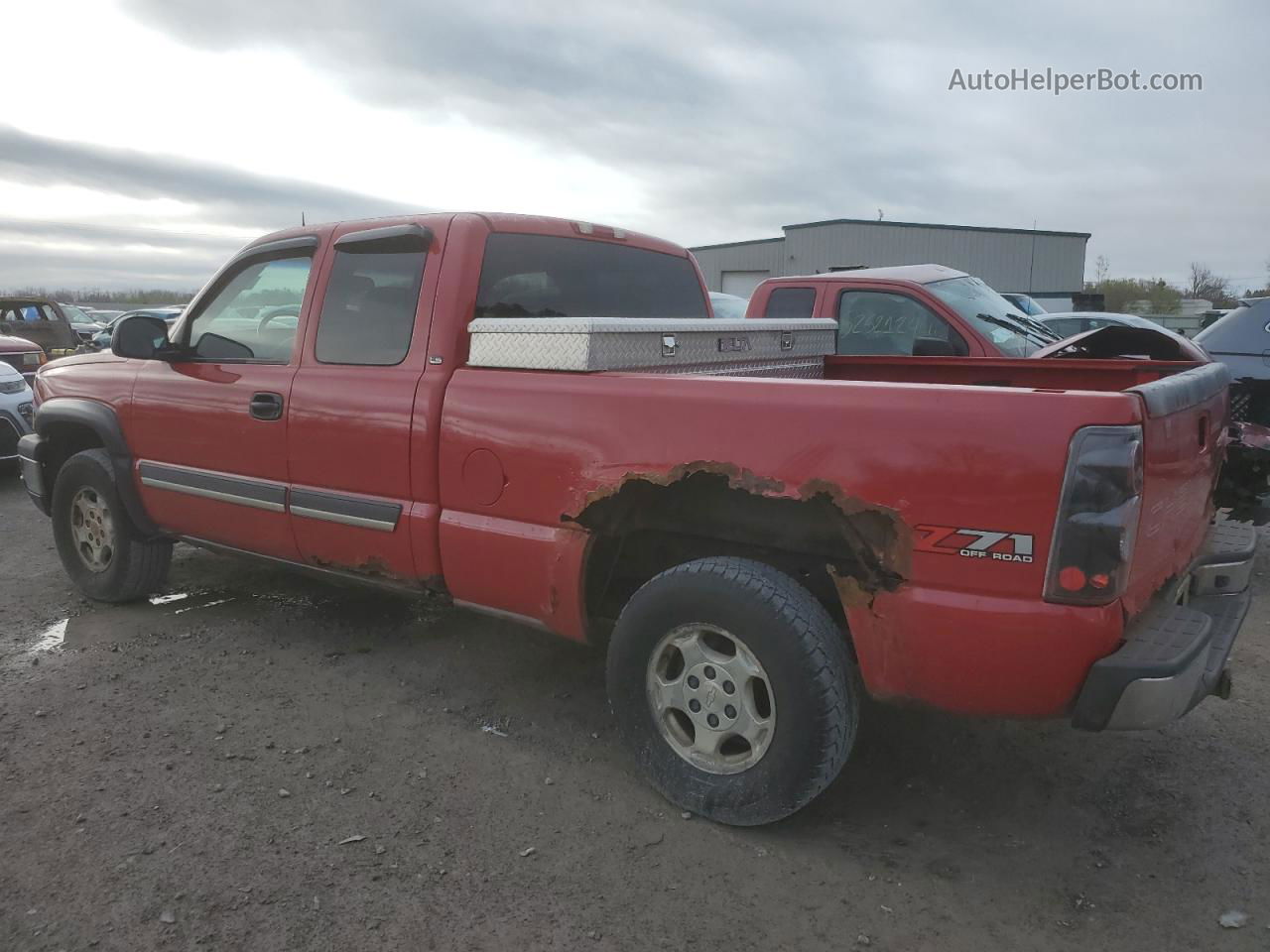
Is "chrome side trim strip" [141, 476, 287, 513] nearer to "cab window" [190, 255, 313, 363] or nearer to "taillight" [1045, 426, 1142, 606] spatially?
"cab window" [190, 255, 313, 363]

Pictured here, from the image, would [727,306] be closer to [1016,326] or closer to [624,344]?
[1016,326]

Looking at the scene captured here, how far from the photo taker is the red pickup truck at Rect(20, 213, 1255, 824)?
2354 mm

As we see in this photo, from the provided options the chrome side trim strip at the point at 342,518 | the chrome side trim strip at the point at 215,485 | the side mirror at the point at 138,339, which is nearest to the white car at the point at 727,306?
the side mirror at the point at 138,339

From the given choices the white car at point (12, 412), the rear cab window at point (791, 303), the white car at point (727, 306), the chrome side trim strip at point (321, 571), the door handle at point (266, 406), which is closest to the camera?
the chrome side trim strip at point (321, 571)

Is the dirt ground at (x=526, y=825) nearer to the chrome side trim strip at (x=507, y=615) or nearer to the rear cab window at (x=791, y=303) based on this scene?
the chrome side trim strip at (x=507, y=615)

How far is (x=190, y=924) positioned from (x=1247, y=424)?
5.82 m

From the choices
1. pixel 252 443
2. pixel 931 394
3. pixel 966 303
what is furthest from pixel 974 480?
pixel 966 303

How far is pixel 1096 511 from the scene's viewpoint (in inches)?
88.7

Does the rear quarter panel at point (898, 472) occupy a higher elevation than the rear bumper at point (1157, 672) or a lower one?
higher

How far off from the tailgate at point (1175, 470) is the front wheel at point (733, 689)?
33.5 inches

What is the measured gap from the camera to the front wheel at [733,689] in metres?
2.66

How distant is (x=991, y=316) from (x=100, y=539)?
6.00 meters

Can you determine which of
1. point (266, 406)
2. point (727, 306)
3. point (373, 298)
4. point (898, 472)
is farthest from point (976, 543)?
point (727, 306)

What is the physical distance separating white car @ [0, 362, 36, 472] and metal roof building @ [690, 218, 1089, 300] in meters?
26.8
